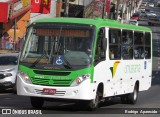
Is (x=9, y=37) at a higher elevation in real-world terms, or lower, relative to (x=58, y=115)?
lower

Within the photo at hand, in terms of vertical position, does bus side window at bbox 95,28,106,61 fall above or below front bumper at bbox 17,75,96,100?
above

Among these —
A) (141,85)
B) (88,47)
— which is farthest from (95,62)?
(141,85)

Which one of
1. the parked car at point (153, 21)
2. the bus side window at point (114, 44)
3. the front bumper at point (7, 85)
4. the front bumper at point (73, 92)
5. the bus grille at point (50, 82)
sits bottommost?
the parked car at point (153, 21)

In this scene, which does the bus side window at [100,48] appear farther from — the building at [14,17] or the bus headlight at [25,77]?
the building at [14,17]

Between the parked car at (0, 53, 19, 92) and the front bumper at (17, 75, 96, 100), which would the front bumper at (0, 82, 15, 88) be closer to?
the parked car at (0, 53, 19, 92)

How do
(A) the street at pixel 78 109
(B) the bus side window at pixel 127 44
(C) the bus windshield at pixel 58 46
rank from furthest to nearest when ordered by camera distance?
(B) the bus side window at pixel 127 44 → (A) the street at pixel 78 109 → (C) the bus windshield at pixel 58 46

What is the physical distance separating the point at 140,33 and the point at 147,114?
17.6 feet

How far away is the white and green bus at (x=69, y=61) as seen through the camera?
16.1 metres

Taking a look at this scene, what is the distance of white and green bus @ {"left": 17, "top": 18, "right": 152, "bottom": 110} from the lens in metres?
16.1

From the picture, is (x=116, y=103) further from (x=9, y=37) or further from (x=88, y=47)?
(x=9, y=37)

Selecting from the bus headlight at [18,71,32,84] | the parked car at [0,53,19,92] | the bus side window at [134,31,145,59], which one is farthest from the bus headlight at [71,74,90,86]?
the parked car at [0,53,19,92]

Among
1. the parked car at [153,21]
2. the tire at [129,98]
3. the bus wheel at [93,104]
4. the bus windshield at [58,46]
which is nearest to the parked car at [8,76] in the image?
the tire at [129,98]

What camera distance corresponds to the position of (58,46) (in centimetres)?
1662

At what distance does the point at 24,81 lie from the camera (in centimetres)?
1647
